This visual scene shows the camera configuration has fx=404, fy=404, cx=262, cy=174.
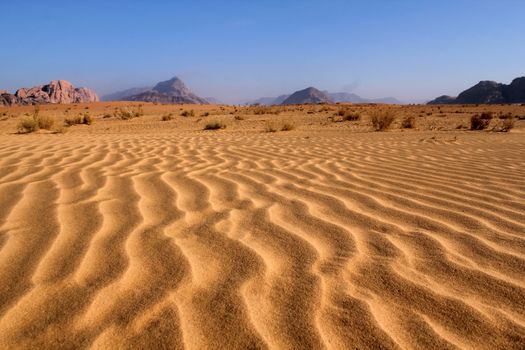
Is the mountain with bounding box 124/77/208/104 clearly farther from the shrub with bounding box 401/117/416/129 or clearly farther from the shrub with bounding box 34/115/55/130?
the shrub with bounding box 401/117/416/129

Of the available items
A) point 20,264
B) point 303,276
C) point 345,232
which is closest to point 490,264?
point 345,232

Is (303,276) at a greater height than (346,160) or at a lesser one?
greater

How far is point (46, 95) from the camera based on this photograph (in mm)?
68438

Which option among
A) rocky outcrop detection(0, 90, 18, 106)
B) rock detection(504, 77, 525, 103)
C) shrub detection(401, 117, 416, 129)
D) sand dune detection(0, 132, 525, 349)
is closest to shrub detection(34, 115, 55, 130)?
sand dune detection(0, 132, 525, 349)

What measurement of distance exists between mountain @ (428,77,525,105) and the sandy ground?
64.1m

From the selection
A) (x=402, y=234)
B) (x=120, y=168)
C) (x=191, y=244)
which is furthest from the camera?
(x=120, y=168)

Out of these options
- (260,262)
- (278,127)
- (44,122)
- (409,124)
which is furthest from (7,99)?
(260,262)

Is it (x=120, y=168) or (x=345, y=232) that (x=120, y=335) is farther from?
(x=120, y=168)

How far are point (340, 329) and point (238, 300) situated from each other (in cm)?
33

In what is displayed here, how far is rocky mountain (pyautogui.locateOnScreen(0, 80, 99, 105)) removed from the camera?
5612cm

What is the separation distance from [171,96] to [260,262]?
116 meters

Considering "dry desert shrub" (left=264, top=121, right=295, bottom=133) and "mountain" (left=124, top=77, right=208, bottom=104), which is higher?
"dry desert shrub" (left=264, top=121, right=295, bottom=133)

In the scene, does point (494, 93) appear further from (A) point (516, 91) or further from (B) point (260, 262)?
(B) point (260, 262)

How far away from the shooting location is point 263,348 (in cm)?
107
